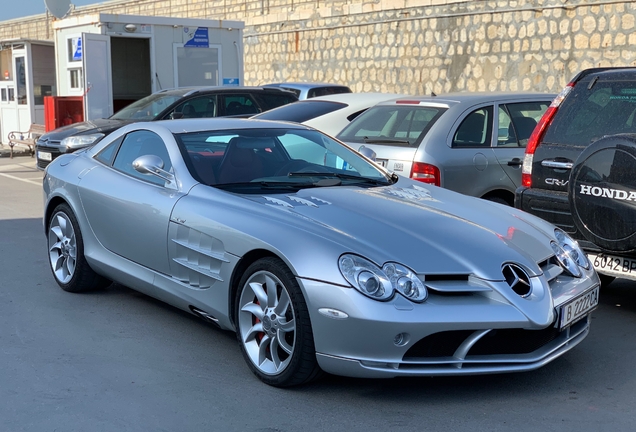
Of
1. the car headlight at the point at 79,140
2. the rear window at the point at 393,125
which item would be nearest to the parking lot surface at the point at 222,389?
the rear window at the point at 393,125

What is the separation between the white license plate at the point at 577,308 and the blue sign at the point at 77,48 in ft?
47.8

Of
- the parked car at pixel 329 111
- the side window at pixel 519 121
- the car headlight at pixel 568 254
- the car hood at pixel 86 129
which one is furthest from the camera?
the car hood at pixel 86 129

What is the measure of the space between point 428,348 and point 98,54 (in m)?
14.3

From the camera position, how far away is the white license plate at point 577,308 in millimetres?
4293

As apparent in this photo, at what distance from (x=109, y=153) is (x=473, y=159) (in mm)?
3352

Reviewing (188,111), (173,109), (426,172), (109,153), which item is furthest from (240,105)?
(109,153)

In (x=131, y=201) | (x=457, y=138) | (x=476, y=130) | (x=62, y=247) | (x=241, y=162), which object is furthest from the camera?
(x=476, y=130)

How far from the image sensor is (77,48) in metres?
17.3

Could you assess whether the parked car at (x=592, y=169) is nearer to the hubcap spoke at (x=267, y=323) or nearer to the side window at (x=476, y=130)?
the side window at (x=476, y=130)

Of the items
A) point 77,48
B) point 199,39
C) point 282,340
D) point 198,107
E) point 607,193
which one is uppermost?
point 199,39

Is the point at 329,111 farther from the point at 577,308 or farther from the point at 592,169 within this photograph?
the point at 577,308

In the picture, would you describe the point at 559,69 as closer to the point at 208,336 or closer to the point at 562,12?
the point at 562,12

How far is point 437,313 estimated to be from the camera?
3930mm

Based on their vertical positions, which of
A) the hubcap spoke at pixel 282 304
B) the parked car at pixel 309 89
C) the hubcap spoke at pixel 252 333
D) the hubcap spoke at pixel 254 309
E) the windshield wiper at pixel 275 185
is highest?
the parked car at pixel 309 89
